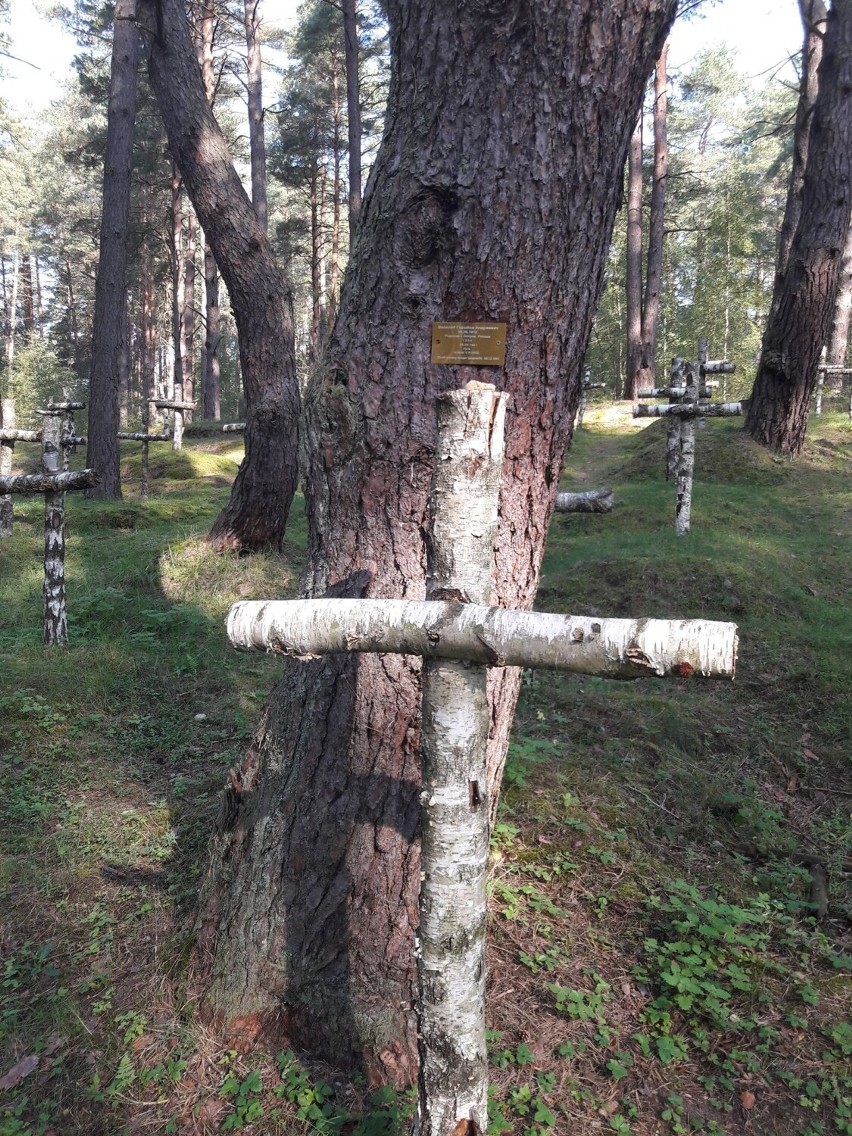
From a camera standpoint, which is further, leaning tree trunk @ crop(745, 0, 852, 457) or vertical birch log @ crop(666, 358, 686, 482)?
leaning tree trunk @ crop(745, 0, 852, 457)

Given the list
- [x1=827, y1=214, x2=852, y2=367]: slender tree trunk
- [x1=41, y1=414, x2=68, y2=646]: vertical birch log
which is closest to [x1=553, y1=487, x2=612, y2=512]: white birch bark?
[x1=41, y1=414, x2=68, y2=646]: vertical birch log

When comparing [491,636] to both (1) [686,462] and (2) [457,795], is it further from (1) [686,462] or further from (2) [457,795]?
(1) [686,462]

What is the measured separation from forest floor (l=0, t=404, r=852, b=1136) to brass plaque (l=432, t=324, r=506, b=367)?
2.23m

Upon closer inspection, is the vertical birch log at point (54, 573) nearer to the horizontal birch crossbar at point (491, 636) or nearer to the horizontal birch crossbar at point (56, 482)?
the horizontal birch crossbar at point (56, 482)

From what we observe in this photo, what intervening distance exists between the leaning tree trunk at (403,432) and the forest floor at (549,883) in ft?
1.22

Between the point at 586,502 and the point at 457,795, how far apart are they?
1.51m

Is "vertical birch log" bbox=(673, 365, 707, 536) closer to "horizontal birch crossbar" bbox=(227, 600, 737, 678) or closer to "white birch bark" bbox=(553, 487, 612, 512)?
"white birch bark" bbox=(553, 487, 612, 512)

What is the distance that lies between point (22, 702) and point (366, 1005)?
3.17 metres

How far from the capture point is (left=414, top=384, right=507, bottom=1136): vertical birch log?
161 cm

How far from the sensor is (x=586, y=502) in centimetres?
283

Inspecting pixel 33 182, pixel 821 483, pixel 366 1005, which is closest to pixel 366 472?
pixel 366 1005

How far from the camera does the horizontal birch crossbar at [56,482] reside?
5.59 meters

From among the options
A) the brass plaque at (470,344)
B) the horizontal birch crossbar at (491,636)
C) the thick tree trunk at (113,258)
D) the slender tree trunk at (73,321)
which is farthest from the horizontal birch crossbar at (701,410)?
the slender tree trunk at (73,321)

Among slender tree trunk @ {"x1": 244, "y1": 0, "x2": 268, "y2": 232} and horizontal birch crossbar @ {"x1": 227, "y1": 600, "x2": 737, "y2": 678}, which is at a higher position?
slender tree trunk @ {"x1": 244, "y1": 0, "x2": 268, "y2": 232}
